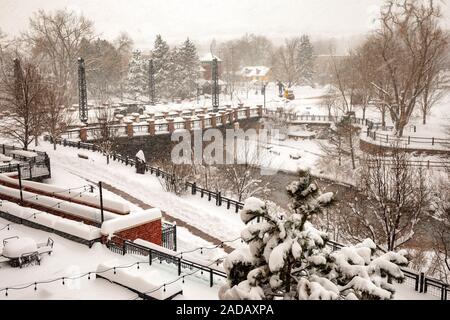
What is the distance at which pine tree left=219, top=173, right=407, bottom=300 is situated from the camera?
5.10m

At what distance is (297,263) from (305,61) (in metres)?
68.7

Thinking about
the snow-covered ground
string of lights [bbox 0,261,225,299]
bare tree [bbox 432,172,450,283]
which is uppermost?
string of lights [bbox 0,261,225,299]

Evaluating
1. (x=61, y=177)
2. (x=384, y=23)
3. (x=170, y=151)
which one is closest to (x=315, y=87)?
(x=384, y=23)

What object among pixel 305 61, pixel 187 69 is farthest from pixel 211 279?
pixel 305 61

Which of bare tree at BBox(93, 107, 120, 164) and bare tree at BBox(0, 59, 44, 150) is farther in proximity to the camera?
bare tree at BBox(93, 107, 120, 164)

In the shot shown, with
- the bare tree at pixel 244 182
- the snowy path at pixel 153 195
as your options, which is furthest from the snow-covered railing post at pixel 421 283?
the bare tree at pixel 244 182

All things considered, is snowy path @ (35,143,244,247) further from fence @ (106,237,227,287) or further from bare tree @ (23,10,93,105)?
bare tree @ (23,10,93,105)

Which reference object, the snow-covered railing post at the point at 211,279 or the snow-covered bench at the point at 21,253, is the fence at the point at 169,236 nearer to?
the snow-covered bench at the point at 21,253

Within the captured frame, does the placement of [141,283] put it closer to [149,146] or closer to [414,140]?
[149,146]

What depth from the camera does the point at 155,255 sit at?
33.9ft

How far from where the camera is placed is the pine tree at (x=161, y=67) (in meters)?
54.5

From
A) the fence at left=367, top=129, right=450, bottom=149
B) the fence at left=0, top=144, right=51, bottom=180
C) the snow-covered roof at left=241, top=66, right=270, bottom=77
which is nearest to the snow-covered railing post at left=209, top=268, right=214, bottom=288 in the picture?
the fence at left=0, top=144, right=51, bottom=180

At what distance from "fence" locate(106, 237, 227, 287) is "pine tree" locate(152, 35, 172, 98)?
45.4 meters

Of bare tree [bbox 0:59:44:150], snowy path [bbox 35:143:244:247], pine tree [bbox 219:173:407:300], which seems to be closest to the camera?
pine tree [bbox 219:173:407:300]
